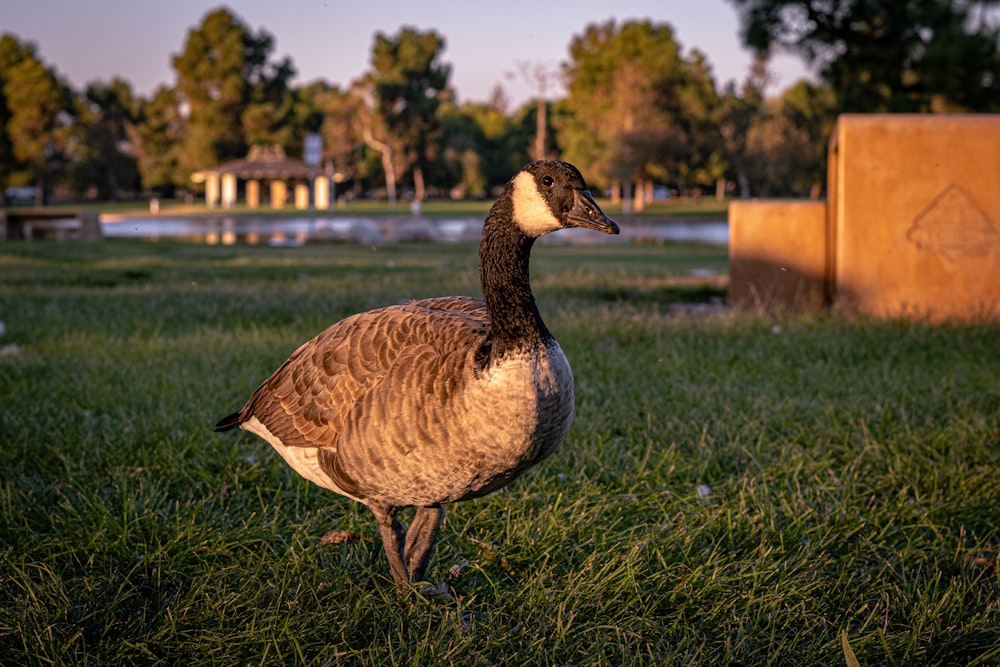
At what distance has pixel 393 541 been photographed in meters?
3.04

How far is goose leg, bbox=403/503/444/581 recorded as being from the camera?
10.2 ft

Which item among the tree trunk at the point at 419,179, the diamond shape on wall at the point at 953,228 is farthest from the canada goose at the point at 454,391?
the tree trunk at the point at 419,179

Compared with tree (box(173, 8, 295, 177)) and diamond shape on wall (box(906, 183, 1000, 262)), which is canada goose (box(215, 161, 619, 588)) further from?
tree (box(173, 8, 295, 177))

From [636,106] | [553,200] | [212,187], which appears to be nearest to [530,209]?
[553,200]

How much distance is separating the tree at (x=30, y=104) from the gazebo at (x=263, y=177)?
33.9 feet

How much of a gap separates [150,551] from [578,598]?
5.09ft

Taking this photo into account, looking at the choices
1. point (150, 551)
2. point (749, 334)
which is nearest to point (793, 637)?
point (150, 551)

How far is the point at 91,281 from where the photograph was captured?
11.7m

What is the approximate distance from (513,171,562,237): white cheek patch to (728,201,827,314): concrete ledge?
6.08 metres

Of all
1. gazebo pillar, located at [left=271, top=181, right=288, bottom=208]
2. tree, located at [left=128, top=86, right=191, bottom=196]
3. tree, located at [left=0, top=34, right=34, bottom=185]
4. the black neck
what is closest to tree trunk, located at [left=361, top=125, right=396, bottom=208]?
gazebo pillar, located at [left=271, top=181, right=288, bottom=208]

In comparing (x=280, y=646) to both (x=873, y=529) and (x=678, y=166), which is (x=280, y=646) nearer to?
(x=873, y=529)

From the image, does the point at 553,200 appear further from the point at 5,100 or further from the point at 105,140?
the point at 105,140

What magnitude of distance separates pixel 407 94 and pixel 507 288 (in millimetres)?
70259

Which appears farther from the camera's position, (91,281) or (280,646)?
(91,281)
